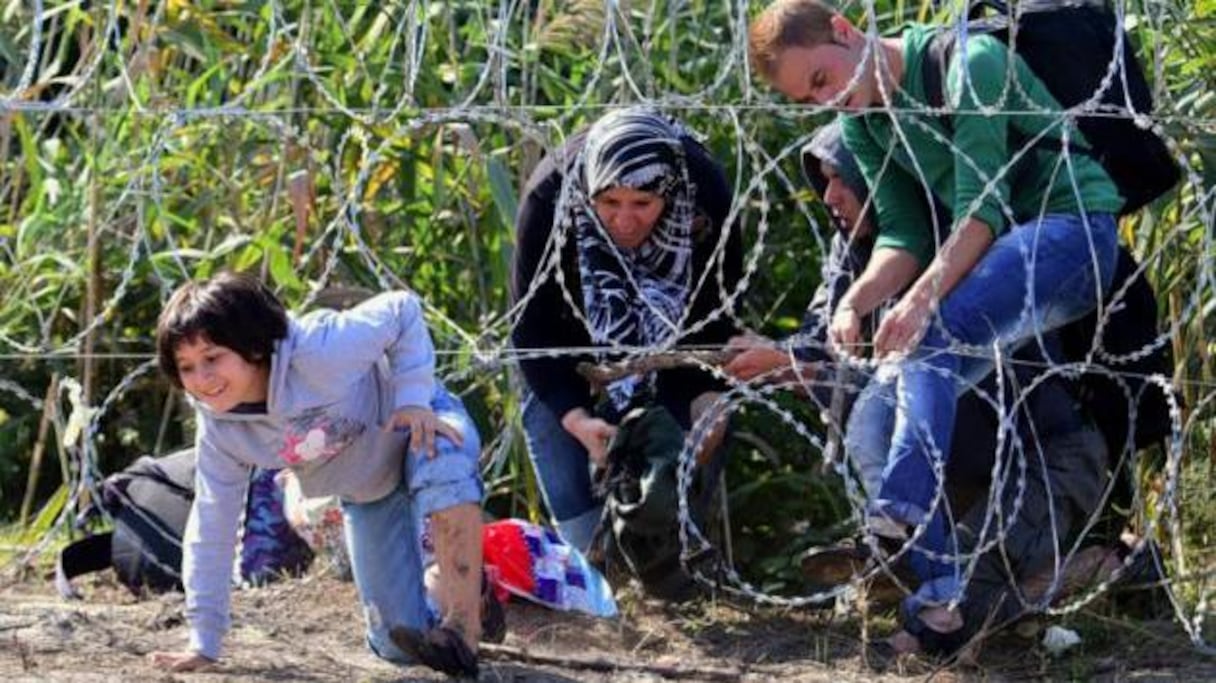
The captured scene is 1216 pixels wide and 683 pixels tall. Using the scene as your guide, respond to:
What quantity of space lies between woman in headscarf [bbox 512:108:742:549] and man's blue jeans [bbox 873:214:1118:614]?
533 mm

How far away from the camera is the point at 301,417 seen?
4289 mm

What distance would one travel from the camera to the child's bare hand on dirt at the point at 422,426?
14.0 ft

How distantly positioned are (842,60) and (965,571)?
3.02 feet

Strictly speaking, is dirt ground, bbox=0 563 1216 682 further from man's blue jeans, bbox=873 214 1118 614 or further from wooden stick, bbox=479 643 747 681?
man's blue jeans, bbox=873 214 1118 614

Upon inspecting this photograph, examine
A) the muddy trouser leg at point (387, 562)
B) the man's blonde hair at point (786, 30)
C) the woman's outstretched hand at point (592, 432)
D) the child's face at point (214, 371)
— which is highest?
the man's blonde hair at point (786, 30)

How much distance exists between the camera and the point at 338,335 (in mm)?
4250

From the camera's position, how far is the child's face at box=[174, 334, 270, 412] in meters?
4.16

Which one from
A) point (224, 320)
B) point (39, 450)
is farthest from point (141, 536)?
point (224, 320)

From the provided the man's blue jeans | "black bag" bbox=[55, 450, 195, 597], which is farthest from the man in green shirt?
"black bag" bbox=[55, 450, 195, 597]

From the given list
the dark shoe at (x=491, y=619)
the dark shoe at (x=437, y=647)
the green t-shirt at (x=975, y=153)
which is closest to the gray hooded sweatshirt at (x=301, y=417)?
the dark shoe at (x=437, y=647)

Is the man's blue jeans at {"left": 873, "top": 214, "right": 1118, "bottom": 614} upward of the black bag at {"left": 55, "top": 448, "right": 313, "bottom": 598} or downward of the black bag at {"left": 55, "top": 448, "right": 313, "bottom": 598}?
upward

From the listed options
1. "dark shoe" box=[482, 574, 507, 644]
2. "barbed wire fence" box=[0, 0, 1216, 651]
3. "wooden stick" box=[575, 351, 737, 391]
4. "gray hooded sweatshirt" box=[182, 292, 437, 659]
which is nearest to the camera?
"gray hooded sweatshirt" box=[182, 292, 437, 659]

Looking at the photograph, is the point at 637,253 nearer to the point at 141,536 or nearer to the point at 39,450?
the point at 141,536

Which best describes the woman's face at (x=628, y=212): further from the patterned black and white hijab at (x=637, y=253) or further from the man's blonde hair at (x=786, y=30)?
the man's blonde hair at (x=786, y=30)
